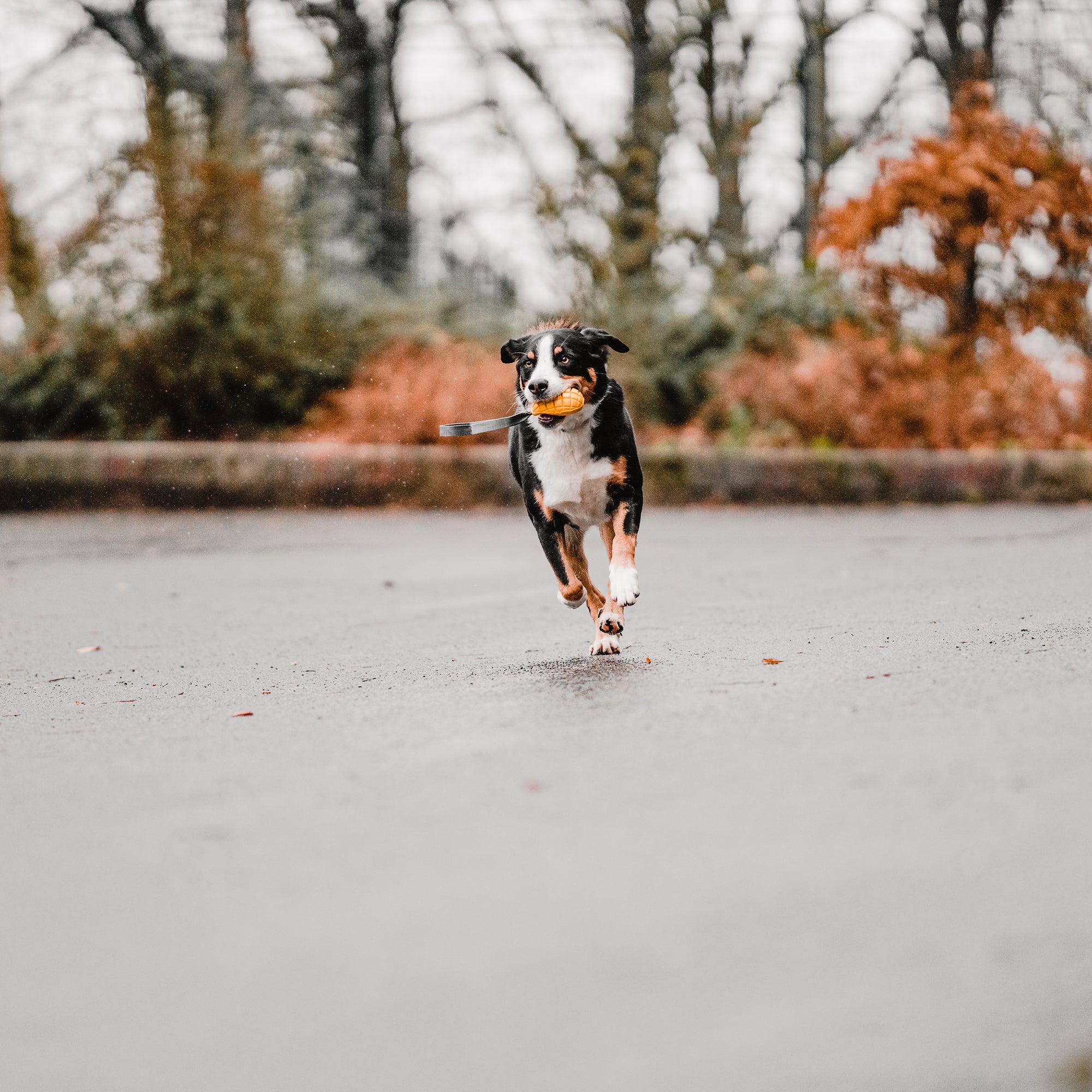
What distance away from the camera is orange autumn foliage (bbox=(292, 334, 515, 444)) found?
504 inches

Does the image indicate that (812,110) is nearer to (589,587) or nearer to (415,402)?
(415,402)

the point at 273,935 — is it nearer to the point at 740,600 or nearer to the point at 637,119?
the point at 740,600

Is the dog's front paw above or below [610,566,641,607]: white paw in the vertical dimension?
below

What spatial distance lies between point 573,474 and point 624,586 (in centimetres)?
46

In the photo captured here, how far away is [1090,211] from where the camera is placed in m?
12.8

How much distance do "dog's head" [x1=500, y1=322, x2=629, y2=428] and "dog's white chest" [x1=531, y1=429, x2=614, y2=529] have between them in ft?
0.26

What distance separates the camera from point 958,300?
13.3 m

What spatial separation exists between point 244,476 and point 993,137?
24.6 feet

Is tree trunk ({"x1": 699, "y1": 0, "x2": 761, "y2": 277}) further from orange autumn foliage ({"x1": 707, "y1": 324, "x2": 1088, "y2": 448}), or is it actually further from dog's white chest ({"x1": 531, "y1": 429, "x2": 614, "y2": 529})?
dog's white chest ({"x1": 531, "y1": 429, "x2": 614, "y2": 529})

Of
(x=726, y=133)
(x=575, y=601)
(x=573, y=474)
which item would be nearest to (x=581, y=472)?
(x=573, y=474)

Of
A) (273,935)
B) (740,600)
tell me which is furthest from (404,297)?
(273,935)

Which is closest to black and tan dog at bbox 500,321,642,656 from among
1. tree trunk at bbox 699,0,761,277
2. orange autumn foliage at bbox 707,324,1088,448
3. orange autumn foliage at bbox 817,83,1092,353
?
orange autumn foliage at bbox 707,324,1088,448

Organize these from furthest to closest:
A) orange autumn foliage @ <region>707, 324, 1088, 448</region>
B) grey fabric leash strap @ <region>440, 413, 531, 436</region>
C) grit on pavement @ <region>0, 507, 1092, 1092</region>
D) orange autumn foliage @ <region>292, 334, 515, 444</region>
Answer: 1. orange autumn foliage @ <region>292, 334, 515, 444</region>
2. orange autumn foliage @ <region>707, 324, 1088, 448</region>
3. grey fabric leash strap @ <region>440, 413, 531, 436</region>
4. grit on pavement @ <region>0, 507, 1092, 1092</region>

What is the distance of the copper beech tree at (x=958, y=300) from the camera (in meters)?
12.6
